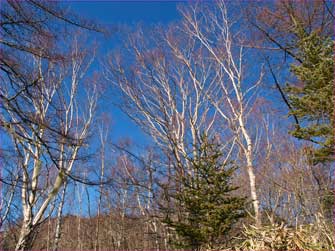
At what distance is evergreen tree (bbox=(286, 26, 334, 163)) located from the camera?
7680mm

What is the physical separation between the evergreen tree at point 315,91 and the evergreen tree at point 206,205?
2575mm

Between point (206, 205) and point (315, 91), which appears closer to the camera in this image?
point (206, 205)

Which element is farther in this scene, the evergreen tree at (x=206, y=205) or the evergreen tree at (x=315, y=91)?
the evergreen tree at (x=315, y=91)

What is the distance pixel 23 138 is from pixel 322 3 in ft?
30.6

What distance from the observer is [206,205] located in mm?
6418

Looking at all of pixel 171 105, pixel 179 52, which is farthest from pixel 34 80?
pixel 179 52

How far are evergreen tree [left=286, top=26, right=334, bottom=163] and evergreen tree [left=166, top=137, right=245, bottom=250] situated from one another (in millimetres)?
2575

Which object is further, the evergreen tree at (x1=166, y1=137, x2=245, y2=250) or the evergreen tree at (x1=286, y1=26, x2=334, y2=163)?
the evergreen tree at (x1=286, y1=26, x2=334, y2=163)

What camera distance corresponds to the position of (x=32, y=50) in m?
3.45

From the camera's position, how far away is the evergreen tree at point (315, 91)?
7680mm

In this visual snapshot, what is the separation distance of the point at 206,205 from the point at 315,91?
477 cm

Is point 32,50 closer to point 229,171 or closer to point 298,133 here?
point 229,171

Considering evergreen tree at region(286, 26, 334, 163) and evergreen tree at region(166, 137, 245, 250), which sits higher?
evergreen tree at region(286, 26, 334, 163)

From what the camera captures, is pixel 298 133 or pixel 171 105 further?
pixel 171 105
